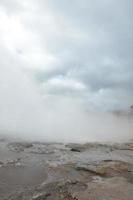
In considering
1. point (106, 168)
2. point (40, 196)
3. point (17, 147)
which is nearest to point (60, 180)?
point (40, 196)

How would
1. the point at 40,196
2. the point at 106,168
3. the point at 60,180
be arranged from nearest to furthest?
the point at 40,196 < the point at 60,180 < the point at 106,168

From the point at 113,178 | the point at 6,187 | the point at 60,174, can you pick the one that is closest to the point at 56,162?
the point at 60,174

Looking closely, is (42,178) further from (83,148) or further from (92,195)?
(83,148)

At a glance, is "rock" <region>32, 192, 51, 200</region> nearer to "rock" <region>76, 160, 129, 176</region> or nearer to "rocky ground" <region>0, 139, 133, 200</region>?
"rocky ground" <region>0, 139, 133, 200</region>

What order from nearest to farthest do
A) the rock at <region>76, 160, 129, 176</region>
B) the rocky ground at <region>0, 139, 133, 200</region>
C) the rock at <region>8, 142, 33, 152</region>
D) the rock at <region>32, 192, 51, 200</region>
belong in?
1. the rock at <region>32, 192, 51, 200</region>
2. the rocky ground at <region>0, 139, 133, 200</region>
3. the rock at <region>76, 160, 129, 176</region>
4. the rock at <region>8, 142, 33, 152</region>

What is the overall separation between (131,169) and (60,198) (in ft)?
22.5

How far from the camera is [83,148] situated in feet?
77.7

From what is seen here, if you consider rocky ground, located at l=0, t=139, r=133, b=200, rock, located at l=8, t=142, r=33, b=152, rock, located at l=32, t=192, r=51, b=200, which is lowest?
rock, located at l=32, t=192, r=51, b=200

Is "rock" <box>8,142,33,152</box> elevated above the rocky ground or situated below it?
above

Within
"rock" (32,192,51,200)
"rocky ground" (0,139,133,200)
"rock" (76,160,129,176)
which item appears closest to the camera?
"rock" (32,192,51,200)

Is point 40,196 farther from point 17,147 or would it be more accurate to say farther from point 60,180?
point 17,147

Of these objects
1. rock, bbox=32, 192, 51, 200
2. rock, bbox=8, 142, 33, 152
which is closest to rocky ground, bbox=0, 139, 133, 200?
rock, bbox=32, 192, 51, 200

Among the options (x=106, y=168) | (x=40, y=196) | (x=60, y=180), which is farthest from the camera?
(x=106, y=168)

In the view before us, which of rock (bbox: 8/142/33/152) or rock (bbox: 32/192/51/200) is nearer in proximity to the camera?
rock (bbox: 32/192/51/200)
